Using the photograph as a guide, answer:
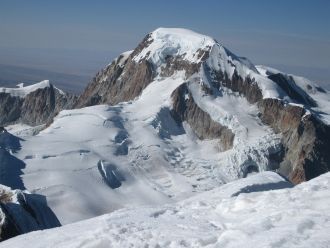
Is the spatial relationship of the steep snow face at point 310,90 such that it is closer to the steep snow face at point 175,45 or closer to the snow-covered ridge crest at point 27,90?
the steep snow face at point 175,45

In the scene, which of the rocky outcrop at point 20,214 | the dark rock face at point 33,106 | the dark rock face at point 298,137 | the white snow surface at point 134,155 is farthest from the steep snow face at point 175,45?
the rocky outcrop at point 20,214

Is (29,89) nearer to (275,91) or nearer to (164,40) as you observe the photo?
(164,40)

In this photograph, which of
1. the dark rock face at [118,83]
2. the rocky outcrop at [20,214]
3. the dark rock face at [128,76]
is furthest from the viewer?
the dark rock face at [118,83]

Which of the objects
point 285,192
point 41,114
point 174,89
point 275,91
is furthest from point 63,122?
point 285,192

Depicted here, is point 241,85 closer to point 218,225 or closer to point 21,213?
point 21,213

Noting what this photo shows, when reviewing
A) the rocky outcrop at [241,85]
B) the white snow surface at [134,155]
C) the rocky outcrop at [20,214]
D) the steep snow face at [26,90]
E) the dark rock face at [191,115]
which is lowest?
the steep snow face at [26,90]

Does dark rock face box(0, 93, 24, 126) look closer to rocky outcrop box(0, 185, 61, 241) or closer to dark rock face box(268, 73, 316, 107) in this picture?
dark rock face box(268, 73, 316, 107)

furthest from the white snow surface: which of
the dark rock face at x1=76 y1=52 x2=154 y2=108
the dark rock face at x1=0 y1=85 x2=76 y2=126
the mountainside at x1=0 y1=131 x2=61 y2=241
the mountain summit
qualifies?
the dark rock face at x1=0 y1=85 x2=76 y2=126
